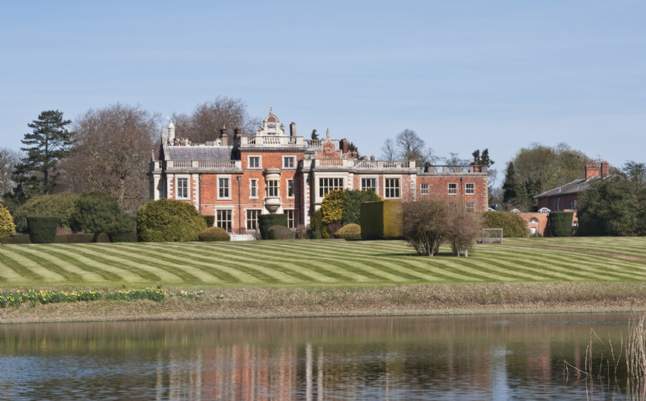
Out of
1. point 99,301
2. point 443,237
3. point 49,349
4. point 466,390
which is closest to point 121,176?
point 443,237

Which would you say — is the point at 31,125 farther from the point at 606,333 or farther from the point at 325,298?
the point at 606,333

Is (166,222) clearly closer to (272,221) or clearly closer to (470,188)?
(272,221)

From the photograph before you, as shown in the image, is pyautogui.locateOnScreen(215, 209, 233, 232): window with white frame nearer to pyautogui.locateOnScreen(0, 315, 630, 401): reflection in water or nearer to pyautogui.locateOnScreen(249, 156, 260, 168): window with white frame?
pyautogui.locateOnScreen(249, 156, 260, 168): window with white frame

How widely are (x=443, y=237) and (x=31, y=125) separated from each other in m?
79.3

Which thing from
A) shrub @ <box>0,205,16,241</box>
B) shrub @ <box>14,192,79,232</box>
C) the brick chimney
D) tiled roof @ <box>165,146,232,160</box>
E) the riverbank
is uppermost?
tiled roof @ <box>165,146,232,160</box>

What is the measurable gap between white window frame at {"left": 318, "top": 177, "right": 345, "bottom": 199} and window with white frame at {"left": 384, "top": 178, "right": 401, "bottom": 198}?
445cm

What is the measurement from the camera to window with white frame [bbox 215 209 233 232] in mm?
90312

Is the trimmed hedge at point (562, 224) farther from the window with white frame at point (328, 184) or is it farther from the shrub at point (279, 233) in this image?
the shrub at point (279, 233)

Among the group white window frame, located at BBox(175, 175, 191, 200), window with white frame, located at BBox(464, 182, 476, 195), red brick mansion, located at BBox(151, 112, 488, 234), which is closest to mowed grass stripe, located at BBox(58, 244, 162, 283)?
white window frame, located at BBox(175, 175, 191, 200)

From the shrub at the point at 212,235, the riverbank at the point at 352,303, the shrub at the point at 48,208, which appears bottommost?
the riverbank at the point at 352,303

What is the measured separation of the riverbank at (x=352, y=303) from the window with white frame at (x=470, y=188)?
5563cm

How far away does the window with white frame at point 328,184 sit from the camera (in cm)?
8988

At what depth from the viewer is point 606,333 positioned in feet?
107

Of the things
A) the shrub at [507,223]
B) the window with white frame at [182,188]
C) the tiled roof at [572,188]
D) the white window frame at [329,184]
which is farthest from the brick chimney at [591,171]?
the window with white frame at [182,188]
